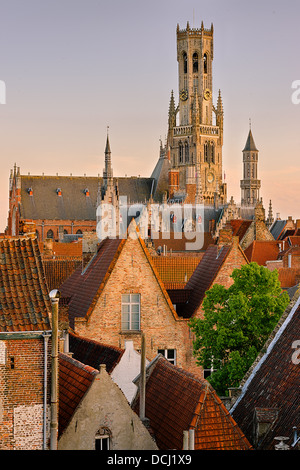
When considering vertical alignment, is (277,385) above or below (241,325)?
below

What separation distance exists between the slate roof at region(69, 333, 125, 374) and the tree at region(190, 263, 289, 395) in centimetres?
297

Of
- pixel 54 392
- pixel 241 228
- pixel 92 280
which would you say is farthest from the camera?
pixel 241 228

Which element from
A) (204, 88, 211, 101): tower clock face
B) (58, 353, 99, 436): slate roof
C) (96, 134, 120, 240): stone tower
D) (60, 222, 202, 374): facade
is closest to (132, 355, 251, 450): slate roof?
(58, 353, 99, 436): slate roof

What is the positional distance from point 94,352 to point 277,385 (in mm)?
6165

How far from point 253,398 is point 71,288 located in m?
11.7

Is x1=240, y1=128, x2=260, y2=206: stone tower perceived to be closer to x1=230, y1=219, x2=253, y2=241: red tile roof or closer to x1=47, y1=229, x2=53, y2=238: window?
x1=47, y1=229, x2=53, y2=238: window

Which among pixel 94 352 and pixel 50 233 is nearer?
pixel 94 352

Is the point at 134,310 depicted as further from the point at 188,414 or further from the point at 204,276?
the point at 188,414

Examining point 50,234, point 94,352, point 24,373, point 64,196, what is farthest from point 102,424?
point 64,196

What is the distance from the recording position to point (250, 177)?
151m

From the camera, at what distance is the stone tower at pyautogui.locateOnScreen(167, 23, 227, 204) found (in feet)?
505

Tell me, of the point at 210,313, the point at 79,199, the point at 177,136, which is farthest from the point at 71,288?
the point at 177,136

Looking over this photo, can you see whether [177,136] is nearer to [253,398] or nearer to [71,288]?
[71,288]

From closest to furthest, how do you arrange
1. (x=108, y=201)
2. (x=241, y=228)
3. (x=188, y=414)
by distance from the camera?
(x=188, y=414) → (x=241, y=228) → (x=108, y=201)
